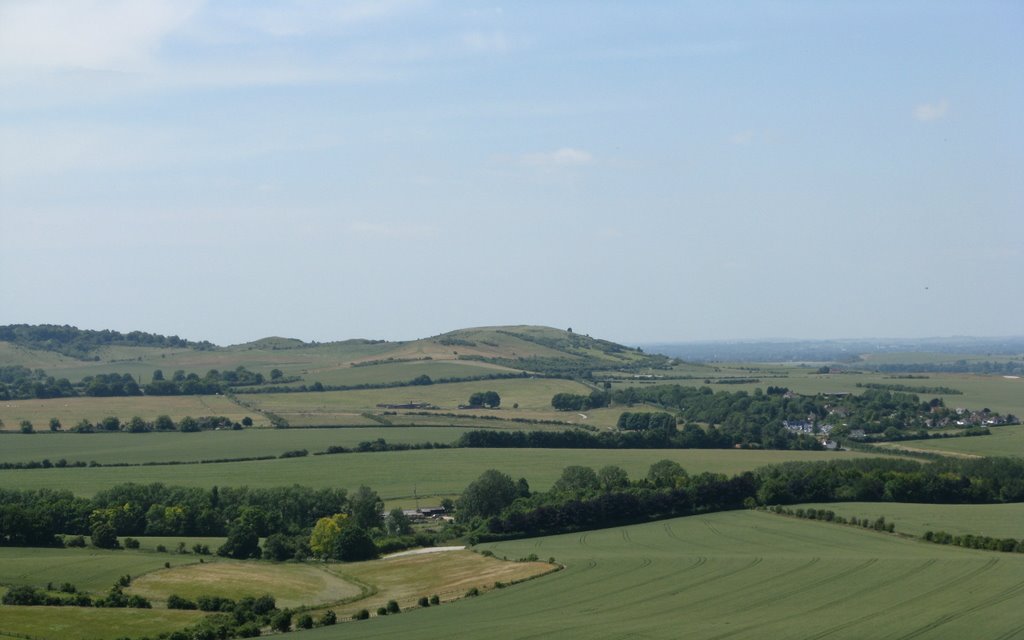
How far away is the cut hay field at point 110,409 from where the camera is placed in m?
117

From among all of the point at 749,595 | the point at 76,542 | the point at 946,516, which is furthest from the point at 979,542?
the point at 76,542

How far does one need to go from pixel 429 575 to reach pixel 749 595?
16579 millimetres

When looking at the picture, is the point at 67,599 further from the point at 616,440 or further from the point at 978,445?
the point at 978,445

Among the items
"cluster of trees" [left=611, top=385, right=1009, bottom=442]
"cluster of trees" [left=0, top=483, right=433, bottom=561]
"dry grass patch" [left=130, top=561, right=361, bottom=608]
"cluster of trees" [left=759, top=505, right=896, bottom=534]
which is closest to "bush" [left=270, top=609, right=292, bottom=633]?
"dry grass patch" [left=130, top=561, right=361, bottom=608]

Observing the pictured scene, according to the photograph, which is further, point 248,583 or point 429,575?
point 429,575

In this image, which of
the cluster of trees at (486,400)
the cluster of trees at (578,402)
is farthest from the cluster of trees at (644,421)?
the cluster of trees at (486,400)

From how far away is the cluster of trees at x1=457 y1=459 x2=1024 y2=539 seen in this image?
222 ft

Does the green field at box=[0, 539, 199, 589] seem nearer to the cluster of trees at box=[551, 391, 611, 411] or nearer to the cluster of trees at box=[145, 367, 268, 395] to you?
the cluster of trees at box=[551, 391, 611, 411]

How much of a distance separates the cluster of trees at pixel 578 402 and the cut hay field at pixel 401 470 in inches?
1426

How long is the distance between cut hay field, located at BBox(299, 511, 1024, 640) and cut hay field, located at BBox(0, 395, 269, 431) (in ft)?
232

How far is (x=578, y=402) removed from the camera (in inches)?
5458

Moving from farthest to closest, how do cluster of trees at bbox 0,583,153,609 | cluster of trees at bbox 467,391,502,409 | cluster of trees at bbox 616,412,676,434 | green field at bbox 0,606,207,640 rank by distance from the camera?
cluster of trees at bbox 467,391,502,409, cluster of trees at bbox 616,412,676,434, cluster of trees at bbox 0,583,153,609, green field at bbox 0,606,207,640

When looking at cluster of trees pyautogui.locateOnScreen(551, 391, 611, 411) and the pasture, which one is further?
cluster of trees pyautogui.locateOnScreen(551, 391, 611, 411)

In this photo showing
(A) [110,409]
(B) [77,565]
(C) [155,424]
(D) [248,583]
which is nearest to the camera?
(D) [248,583]
